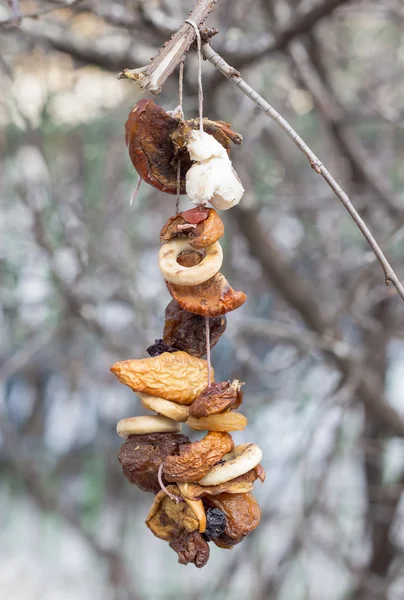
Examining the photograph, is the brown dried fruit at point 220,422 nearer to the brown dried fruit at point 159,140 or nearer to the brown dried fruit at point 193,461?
the brown dried fruit at point 193,461

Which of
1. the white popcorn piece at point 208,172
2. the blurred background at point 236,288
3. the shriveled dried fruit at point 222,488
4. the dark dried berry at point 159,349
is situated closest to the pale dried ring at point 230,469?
the shriveled dried fruit at point 222,488

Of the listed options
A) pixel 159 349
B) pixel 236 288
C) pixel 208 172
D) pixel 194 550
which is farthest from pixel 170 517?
pixel 236 288

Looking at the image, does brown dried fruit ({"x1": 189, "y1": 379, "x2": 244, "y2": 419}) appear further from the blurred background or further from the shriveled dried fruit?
the blurred background

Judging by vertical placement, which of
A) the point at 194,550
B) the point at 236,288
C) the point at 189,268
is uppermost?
the point at 236,288

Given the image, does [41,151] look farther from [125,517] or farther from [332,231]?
[125,517]

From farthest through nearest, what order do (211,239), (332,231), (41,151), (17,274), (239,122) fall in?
(17,274) < (332,231) < (239,122) < (41,151) < (211,239)

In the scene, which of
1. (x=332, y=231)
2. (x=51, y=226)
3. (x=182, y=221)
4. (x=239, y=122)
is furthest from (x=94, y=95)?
(x=182, y=221)

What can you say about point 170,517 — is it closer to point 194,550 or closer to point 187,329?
point 194,550
